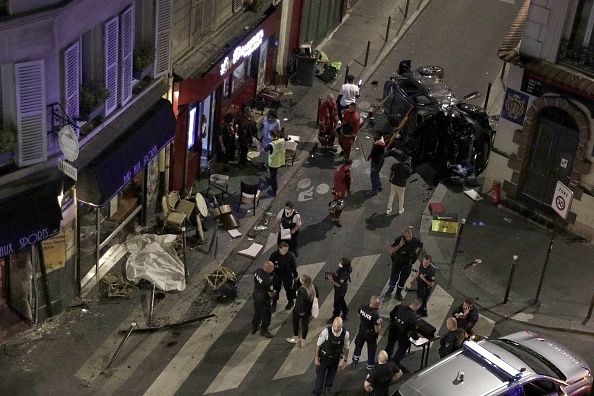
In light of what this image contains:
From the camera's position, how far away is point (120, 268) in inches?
826

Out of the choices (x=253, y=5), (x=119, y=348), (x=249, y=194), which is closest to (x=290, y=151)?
(x=249, y=194)

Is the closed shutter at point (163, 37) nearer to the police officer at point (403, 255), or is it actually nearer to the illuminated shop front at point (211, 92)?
the illuminated shop front at point (211, 92)

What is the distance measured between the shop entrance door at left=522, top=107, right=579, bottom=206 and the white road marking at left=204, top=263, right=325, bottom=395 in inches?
310

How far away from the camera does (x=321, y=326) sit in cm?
1997

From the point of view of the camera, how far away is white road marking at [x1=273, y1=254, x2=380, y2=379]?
18703mm

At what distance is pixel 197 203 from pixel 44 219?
590 cm

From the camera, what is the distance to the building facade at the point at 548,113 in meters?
22.3

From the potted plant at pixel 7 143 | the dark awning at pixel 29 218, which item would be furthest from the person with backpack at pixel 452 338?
the potted plant at pixel 7 143

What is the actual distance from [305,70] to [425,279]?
39.9 feet

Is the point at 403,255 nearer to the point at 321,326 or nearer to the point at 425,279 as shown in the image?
the point at 425,279

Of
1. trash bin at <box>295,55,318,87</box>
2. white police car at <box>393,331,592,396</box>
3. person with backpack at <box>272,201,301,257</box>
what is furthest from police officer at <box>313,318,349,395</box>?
trash bin at <box>295,55,318,87</box>

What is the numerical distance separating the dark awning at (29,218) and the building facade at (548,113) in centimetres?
1138

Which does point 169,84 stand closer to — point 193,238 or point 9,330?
point 193,238

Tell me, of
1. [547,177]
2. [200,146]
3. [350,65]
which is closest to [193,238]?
[200,146]
